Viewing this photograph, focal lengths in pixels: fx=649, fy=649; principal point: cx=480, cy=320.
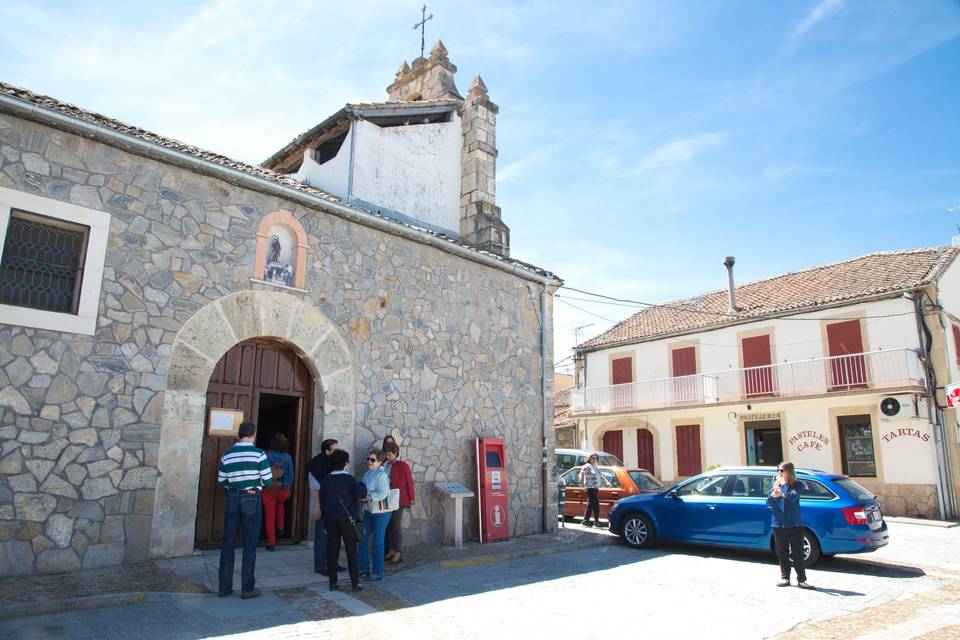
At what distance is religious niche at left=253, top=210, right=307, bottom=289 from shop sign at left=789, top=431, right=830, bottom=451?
16241 mm

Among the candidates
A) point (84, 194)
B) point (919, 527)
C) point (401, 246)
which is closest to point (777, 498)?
point (401, 246)

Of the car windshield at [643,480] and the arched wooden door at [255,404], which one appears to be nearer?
the arched wooden door at [255,404]

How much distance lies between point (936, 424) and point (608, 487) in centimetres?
967

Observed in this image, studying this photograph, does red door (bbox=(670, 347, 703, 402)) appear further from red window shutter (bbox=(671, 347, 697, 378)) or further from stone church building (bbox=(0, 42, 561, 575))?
stone church building (bbox=(0, 42, 561, 575))

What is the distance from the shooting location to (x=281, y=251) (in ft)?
27.7

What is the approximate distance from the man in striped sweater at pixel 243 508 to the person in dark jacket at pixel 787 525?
5.66m

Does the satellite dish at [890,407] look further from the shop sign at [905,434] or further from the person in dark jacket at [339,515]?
the person in dark jacket at [339,515]

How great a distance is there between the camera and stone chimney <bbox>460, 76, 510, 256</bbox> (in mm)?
13453

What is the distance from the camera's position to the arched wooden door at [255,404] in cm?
781

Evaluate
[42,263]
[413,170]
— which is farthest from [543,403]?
[42,263]

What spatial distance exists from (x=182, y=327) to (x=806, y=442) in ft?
58.1

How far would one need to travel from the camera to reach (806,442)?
62.2 ft

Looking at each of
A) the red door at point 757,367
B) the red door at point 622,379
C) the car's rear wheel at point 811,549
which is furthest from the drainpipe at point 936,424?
the car's rear wheel at point 811,549

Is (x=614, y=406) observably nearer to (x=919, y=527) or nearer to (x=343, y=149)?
(x=919, y=527)
